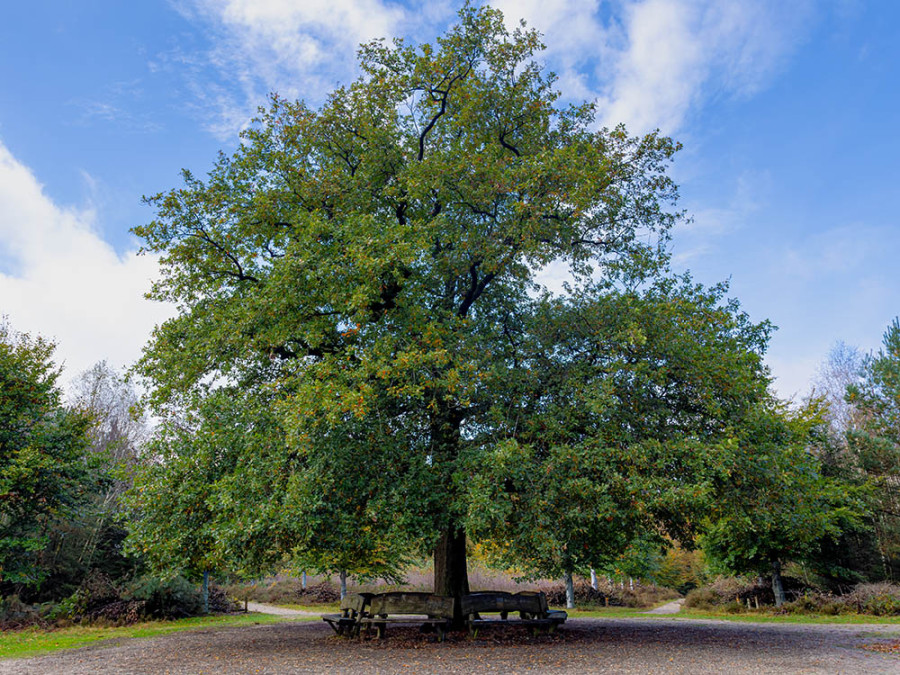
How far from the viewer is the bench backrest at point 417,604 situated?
10656 millimetres

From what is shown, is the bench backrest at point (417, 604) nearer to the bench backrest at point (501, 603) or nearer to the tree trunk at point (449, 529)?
the tree trunk at point (449, 529)

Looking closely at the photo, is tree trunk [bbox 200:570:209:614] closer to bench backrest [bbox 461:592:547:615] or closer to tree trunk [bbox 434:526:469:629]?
tree trunk [bbox 434:526:469:629]

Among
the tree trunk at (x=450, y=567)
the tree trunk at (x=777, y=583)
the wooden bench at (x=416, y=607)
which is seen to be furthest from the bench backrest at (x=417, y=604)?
the tree trunk at (x=777, y=583)

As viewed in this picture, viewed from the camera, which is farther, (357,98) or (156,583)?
(156,583)

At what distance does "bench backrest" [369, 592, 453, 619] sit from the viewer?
35.0 feet

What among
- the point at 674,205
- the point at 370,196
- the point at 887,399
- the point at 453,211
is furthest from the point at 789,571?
the point at 370,196

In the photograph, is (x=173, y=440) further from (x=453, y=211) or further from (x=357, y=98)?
(x=357, y=98)

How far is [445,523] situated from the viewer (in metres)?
10.1

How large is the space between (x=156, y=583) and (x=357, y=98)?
57.5ft

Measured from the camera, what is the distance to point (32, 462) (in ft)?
54.7

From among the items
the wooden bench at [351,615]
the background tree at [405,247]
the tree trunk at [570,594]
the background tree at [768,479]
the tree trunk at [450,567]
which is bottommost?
the tree trunk at [570,594]

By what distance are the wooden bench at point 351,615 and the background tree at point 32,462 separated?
10.8 meters

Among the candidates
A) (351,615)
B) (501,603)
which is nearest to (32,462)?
(351,615)

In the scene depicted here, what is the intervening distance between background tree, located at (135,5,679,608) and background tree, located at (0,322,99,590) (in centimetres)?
749
